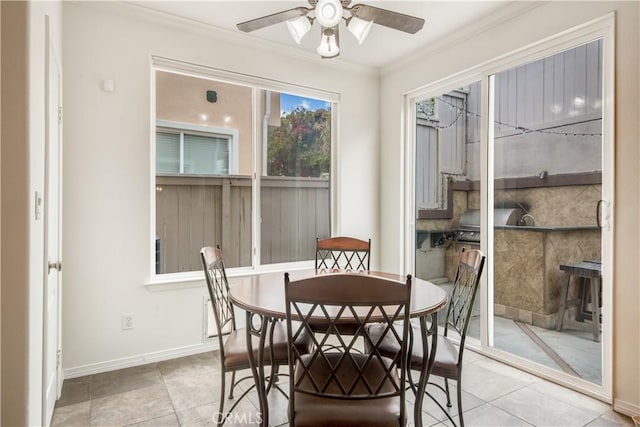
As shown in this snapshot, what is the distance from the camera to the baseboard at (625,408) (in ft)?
6.69

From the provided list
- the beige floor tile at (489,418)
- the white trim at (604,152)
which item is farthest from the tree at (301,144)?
the beige floor tile at (489,418)

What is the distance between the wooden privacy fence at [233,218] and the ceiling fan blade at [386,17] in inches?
72.7

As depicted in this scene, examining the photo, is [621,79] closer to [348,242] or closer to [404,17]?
[404,17]

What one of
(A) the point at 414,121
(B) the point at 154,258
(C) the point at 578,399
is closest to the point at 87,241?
(B) the point at 154,258

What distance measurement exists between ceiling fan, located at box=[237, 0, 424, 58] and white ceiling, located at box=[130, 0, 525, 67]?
2.48ft

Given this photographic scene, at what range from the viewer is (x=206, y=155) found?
314cm

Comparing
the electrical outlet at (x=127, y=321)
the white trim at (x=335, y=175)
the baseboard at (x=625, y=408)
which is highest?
the white trim at (x=335, y=175)

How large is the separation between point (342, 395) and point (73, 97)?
8.58 feet

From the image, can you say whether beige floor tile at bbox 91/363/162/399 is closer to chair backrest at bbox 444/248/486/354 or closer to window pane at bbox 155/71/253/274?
window pane at bbox 155/71/253/274

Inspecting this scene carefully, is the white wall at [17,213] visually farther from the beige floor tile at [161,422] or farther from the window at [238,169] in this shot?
the window at [238,169]

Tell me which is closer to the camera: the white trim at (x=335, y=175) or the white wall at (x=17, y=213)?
the white wall at (x=17, y=213)

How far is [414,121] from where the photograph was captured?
3730mm

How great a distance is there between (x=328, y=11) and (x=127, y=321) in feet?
8.34

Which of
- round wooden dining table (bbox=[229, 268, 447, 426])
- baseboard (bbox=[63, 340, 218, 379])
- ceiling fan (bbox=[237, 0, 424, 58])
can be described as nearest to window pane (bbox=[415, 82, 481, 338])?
round wooden dining table (bbox=[229, 268, 447, 426])
